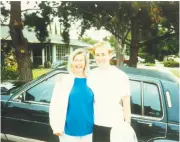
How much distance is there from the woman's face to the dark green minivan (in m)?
0.77

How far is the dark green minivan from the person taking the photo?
135 inches

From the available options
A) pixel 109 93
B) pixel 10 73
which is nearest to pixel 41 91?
pixel 109 93

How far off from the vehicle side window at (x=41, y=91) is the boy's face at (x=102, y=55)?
1018mm

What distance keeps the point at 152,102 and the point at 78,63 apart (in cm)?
102

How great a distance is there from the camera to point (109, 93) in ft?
10.3

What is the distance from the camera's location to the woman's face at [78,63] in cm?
313

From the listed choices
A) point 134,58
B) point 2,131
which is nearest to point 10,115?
point 2,131

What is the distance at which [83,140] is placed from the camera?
318 centimetres

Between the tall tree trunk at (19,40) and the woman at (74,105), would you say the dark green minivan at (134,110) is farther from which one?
the tall tree trunk at (19,40)

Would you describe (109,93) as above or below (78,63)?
below

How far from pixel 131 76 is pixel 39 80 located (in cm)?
125

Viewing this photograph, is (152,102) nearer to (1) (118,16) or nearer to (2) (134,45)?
(1) (118,16)

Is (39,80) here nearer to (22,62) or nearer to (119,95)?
(119,95)

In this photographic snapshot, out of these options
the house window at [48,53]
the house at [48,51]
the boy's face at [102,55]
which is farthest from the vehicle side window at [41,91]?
the house window at [48,53]
